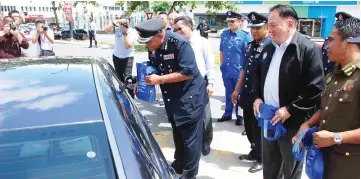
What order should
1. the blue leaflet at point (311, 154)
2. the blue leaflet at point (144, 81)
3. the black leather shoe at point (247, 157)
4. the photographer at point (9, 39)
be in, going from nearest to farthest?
1. the blue leaflet at point (311, 154)
2. the blue leaflet at point (144, 81)
3. the black leather shoe at point (247, 157)
4. the photographer at point (9, 39)

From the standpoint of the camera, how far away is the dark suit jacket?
7.36 ft

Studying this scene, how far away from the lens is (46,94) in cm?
168

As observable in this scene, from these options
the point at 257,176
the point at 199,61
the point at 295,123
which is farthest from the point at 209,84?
the point at 295,123

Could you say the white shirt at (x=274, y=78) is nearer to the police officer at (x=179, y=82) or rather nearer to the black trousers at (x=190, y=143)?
the police officer at (x=179, y=82)

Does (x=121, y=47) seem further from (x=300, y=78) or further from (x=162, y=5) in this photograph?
(x=162, y=5)

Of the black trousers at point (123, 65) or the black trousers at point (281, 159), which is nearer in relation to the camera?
the black trousers at point (281, 159)

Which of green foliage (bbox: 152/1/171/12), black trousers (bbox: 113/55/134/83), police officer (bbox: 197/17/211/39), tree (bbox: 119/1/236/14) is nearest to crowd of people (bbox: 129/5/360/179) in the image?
black trousers (bbox: 113/55/134/83)

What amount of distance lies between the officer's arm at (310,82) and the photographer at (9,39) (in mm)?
4548

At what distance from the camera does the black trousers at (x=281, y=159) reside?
8.11ft

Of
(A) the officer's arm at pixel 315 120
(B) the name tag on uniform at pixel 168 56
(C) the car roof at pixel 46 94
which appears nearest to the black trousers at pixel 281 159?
(A) the officer's arm at pixel 315 120

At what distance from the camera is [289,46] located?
7.45 feet

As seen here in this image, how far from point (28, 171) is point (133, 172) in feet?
1.26

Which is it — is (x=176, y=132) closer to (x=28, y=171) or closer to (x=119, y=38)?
(x=28, y=171)

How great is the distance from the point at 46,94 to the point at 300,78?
163 centimetres
